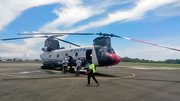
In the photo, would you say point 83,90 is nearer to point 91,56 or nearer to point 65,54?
point 91,56

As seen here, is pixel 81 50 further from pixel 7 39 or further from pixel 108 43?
pixel 7 39

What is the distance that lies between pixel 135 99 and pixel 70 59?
1483cm

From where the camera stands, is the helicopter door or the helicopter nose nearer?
the helicopter nose

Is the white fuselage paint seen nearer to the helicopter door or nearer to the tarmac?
the helicopter door

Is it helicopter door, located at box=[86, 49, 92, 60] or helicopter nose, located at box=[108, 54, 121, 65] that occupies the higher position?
helicopter door, located at box=[86, 49, 92, 60]

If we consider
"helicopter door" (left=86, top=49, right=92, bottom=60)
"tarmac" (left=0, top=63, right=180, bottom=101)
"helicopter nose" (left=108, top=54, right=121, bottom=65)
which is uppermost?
"helicopter door" (left=86, top=49, right=92, bottom=60)

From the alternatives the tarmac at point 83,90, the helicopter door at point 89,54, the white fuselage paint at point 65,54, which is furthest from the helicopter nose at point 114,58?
the tarmac at point 83,90

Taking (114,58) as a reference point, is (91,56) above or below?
above

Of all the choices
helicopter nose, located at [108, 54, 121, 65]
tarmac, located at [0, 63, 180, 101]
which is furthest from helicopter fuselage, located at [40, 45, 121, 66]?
tarmac, located at [0, 63, 180, 101]

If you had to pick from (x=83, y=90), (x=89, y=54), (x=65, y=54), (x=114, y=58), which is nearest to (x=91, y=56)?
(x=89, y=54)

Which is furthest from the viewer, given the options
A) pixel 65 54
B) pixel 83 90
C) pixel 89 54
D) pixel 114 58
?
pixel 65 54

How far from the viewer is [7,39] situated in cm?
1886

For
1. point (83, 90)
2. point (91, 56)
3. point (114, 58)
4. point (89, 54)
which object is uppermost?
point (89, 54)

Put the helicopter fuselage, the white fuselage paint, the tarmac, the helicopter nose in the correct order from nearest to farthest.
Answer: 1. the tarmac
2. the helicopter nose
3. the helicopter fuselage
4. the white fuselage paint
